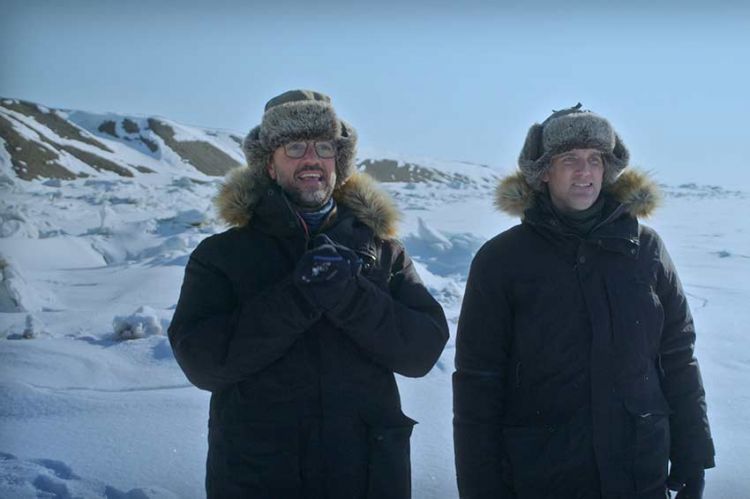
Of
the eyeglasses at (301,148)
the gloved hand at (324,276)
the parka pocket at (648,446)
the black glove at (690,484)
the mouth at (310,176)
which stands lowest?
the black glove at (690,484)

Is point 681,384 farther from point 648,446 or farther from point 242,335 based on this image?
point 242,335

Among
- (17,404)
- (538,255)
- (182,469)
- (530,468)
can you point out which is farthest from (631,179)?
(17,404)

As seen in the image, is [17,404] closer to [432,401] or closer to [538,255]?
[432,401]

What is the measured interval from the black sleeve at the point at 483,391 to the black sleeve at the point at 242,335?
0.50 m

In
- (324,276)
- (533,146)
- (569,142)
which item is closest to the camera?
(324,276)

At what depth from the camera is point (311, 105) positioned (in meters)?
1.87

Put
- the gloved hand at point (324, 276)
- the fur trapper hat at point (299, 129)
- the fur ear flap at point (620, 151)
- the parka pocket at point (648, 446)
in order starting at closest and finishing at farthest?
the gloved hand at point (324, 276) < the parka pocket at point (648, 446) < the fur trapper hat at point (299, 129) < the fur ear flap at point (620, 151)

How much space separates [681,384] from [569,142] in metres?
0.78

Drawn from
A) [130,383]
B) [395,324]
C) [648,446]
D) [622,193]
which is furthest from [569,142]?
[130,383]

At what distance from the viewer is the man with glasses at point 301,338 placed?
5.28ft

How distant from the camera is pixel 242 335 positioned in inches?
63.0

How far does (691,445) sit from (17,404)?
266cm

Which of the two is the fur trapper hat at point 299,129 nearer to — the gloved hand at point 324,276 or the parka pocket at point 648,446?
the gloved hand at point 324,276

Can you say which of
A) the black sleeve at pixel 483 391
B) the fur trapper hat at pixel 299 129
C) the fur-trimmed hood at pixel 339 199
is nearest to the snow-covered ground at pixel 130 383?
the black sleeve at pixel 483 391
